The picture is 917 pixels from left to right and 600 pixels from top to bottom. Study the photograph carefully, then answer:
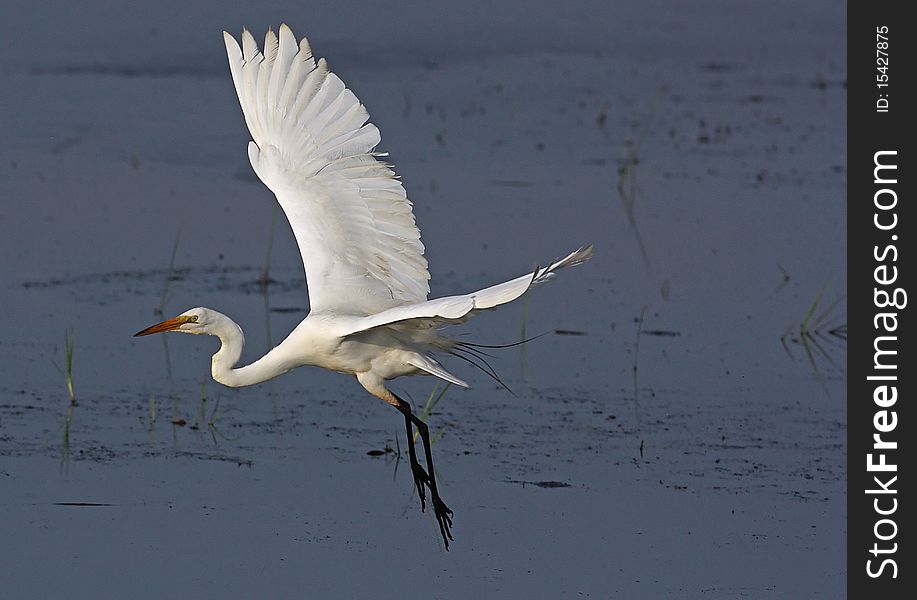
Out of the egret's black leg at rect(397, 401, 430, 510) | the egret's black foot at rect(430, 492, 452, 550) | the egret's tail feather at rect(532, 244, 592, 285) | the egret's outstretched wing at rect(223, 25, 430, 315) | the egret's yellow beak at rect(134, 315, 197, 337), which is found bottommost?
the egret's black foot at rect(430, 492, 452, 550)

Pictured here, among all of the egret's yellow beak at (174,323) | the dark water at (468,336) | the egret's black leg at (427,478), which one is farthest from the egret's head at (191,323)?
the egret's black leg at (427,478)

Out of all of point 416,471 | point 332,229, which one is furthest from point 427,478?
point 332,229

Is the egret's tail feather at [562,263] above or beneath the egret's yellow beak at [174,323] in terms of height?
above

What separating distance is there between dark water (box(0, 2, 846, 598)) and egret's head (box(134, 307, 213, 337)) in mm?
568

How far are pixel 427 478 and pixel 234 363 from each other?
2.55 feet

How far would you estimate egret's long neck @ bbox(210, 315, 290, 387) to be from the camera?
18.6ft

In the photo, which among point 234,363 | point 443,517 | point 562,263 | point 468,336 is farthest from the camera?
point 468,336

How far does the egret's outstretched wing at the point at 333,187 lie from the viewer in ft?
19.2

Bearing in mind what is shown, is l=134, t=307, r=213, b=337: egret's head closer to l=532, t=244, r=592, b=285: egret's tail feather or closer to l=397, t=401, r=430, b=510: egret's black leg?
l=397, t=401, r=430, b=510: egret's black leg

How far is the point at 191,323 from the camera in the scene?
5664mm

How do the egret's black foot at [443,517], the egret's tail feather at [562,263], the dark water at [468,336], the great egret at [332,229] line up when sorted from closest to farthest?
the egret's tail feather at [562,263] → the dark water at [468,336] → the egret's black foot at [443,517] → the great egret at [332,229]

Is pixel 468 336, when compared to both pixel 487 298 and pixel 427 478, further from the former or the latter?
pixel 487 298

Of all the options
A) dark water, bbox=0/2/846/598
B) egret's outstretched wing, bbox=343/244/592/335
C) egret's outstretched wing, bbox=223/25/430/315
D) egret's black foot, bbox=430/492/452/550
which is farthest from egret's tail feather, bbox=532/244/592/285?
egret's outstretched wing, bbox=223/25/430/315

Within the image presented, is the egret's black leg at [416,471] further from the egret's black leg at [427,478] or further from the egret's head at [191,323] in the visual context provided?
the egret's head at [191,323]
